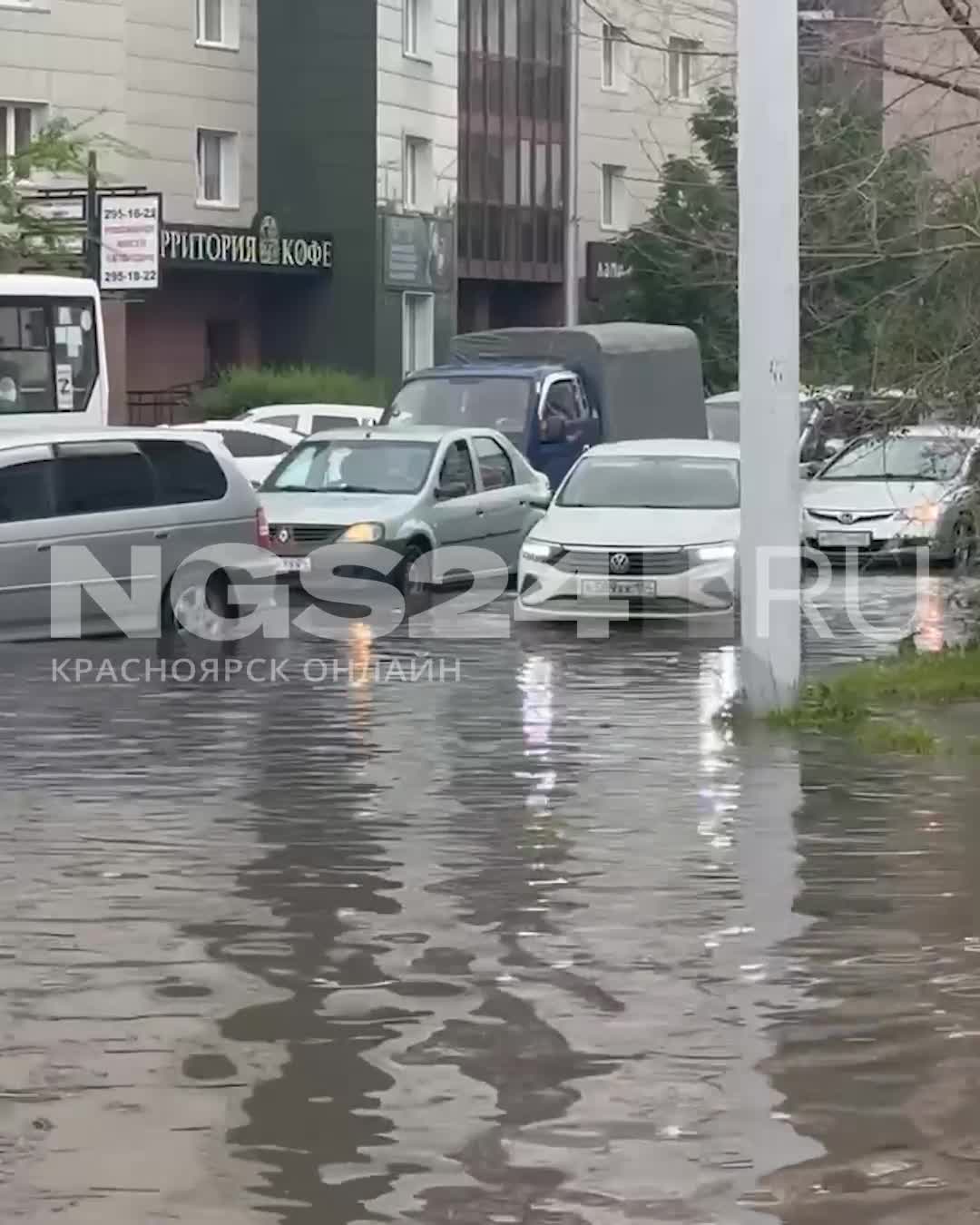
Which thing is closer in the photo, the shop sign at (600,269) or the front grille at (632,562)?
the front grille at (632,562)

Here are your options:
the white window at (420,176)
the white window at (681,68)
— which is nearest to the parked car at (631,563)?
the white window at (681,68)

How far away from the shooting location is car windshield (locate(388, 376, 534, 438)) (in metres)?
28.8

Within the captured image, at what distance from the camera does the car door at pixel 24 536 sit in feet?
59.3

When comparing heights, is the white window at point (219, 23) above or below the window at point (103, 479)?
above

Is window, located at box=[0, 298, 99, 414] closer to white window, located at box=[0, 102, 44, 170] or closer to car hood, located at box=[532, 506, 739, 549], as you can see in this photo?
car hood, located at box=[532, 506, 739, 549]

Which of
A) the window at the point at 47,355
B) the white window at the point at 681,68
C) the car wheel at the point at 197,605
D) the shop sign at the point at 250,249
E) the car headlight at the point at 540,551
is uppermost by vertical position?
the shop sign at the point at 250,249

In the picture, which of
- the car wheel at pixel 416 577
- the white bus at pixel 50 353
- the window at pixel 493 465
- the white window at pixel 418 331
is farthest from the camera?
the white window at pixel 418 331

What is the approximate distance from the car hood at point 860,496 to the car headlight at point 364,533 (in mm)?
6658

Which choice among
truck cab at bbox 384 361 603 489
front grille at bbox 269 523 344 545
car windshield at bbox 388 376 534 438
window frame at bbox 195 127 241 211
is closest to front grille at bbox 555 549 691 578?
front grille at bbox 269 523 344 545

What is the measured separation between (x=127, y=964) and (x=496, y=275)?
48734 millimetres

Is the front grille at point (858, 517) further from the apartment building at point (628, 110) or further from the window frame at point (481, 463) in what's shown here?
the window frame at point (481, 463)

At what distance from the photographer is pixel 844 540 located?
89.4ft

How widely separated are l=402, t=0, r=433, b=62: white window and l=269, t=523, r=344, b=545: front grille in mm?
31232

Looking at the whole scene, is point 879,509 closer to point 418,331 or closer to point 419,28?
point 418,331
